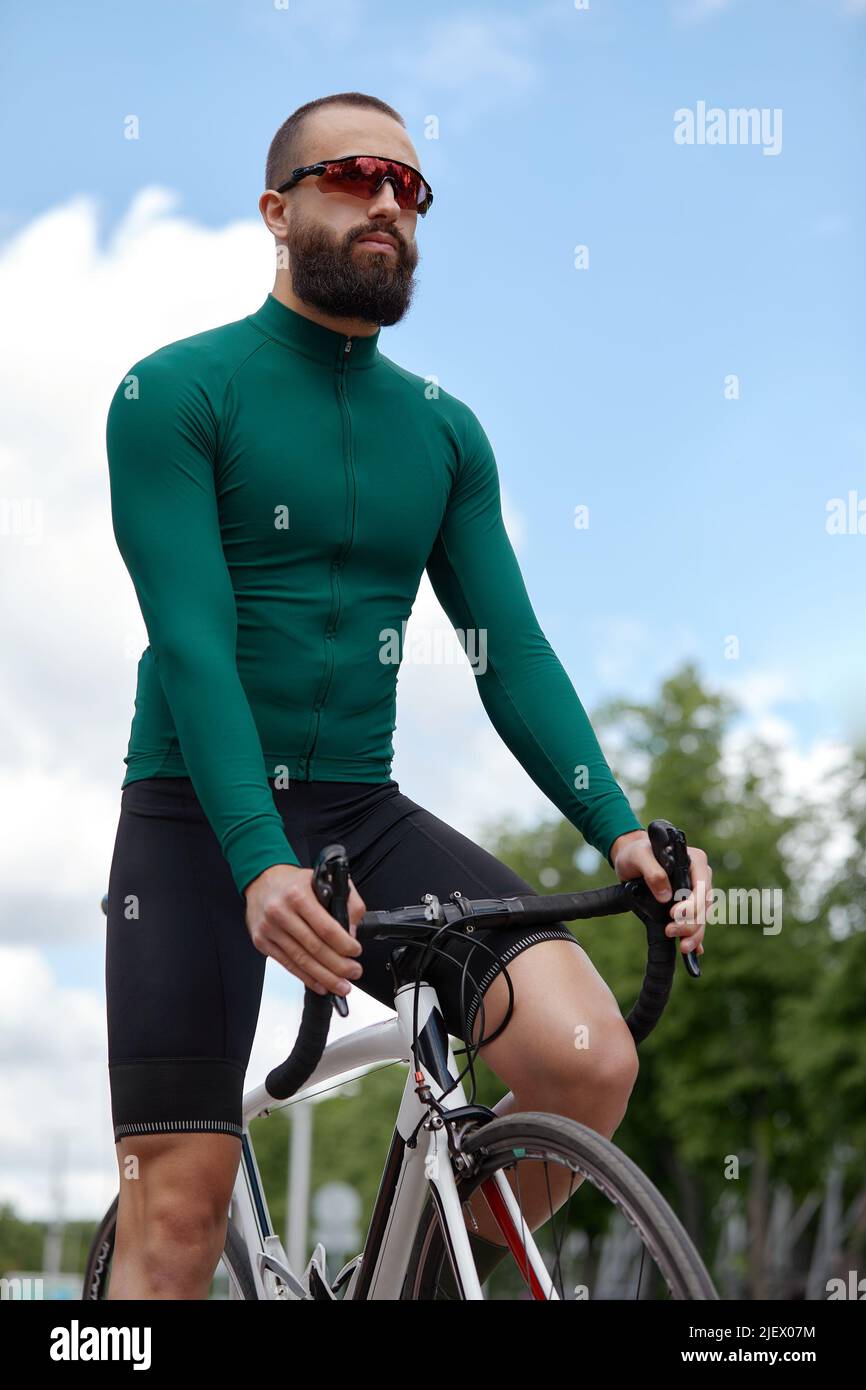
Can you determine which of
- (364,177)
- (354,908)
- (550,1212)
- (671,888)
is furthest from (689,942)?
(364,177)

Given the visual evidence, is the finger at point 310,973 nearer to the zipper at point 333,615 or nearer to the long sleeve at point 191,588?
the long sleeve at point 191,588

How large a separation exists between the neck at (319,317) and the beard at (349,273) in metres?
0.03

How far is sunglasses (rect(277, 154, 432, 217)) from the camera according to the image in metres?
3.29

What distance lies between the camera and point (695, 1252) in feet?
7.47

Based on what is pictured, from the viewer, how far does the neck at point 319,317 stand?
3.43 m

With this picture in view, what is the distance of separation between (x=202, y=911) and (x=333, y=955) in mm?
632

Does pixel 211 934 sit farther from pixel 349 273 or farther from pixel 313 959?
pixel 349 273

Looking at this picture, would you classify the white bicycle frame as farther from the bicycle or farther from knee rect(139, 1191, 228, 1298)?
knee rect(139, 1191, 228, 1298)

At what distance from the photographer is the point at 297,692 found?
10.7 feet

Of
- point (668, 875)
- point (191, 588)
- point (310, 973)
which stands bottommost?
point (310, 973)

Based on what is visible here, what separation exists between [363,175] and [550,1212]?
2061 millimetres
